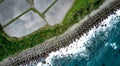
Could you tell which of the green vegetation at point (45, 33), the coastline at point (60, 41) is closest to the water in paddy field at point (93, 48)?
the coastline at point (60, 41)

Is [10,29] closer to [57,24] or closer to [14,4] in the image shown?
[14,4]

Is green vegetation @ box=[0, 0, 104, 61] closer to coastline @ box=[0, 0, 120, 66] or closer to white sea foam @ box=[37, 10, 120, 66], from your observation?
coastline @ box=[0, 0, 120, 66]

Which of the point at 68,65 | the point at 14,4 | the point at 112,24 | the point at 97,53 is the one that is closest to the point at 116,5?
the point at 112,24

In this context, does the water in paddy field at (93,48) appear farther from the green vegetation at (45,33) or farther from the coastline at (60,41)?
the green vegetation at (45,33)

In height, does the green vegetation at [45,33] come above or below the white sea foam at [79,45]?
above

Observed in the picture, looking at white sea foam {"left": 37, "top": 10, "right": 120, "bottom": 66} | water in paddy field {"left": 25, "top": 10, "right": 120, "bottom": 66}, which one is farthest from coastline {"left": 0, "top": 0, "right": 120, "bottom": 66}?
water in paddy field {"left": 25, "top": 10, "right": 120, "bottom": 66}

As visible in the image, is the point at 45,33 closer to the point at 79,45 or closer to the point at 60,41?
the point at 60,41

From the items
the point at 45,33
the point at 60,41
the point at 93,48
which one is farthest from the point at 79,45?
the point at 45,33
